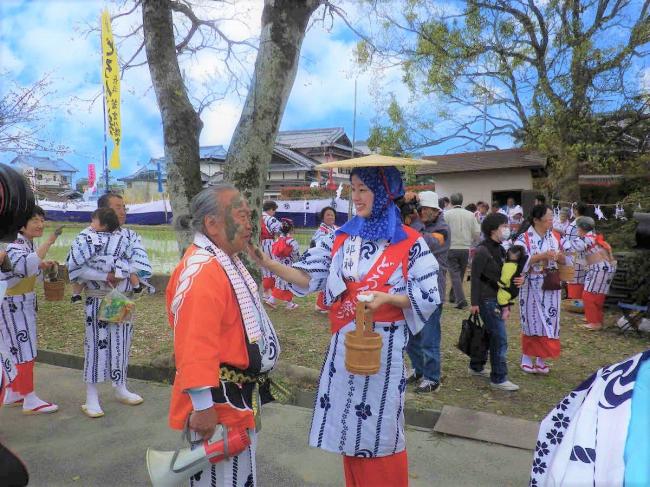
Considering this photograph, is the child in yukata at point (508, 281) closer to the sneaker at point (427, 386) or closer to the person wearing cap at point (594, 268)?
the sneaker at point (427, 386)

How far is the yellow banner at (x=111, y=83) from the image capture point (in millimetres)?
6953

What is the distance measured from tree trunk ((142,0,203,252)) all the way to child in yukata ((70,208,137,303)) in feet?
2.91

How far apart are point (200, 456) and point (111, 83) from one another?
6890 mm

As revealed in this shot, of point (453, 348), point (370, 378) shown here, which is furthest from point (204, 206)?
point (453, 348)

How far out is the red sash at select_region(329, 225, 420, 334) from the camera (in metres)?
2.44

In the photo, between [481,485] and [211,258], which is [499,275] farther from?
[211,258]

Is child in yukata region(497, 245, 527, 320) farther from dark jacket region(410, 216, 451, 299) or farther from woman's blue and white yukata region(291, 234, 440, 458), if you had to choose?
woman's blue and white yukata region(291, 234, 440, 458)

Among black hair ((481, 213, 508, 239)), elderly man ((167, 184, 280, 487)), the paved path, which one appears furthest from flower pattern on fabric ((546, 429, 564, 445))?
black hair ((481, 213, 508, 239))

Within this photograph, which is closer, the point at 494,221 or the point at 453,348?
the point at 494,221

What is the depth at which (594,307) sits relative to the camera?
282 inches

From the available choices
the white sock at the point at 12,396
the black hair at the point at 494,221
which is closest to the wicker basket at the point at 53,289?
the white sock at the point at 12,396

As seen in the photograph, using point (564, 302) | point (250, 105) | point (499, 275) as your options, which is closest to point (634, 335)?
point (564, 302)

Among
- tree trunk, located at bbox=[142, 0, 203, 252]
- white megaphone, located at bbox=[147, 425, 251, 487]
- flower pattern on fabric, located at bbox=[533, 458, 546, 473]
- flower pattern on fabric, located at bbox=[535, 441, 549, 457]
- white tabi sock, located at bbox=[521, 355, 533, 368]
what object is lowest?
white tabi sock, located at bbox=[521, 355, 533, 368]

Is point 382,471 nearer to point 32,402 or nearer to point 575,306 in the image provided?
point 32,402
